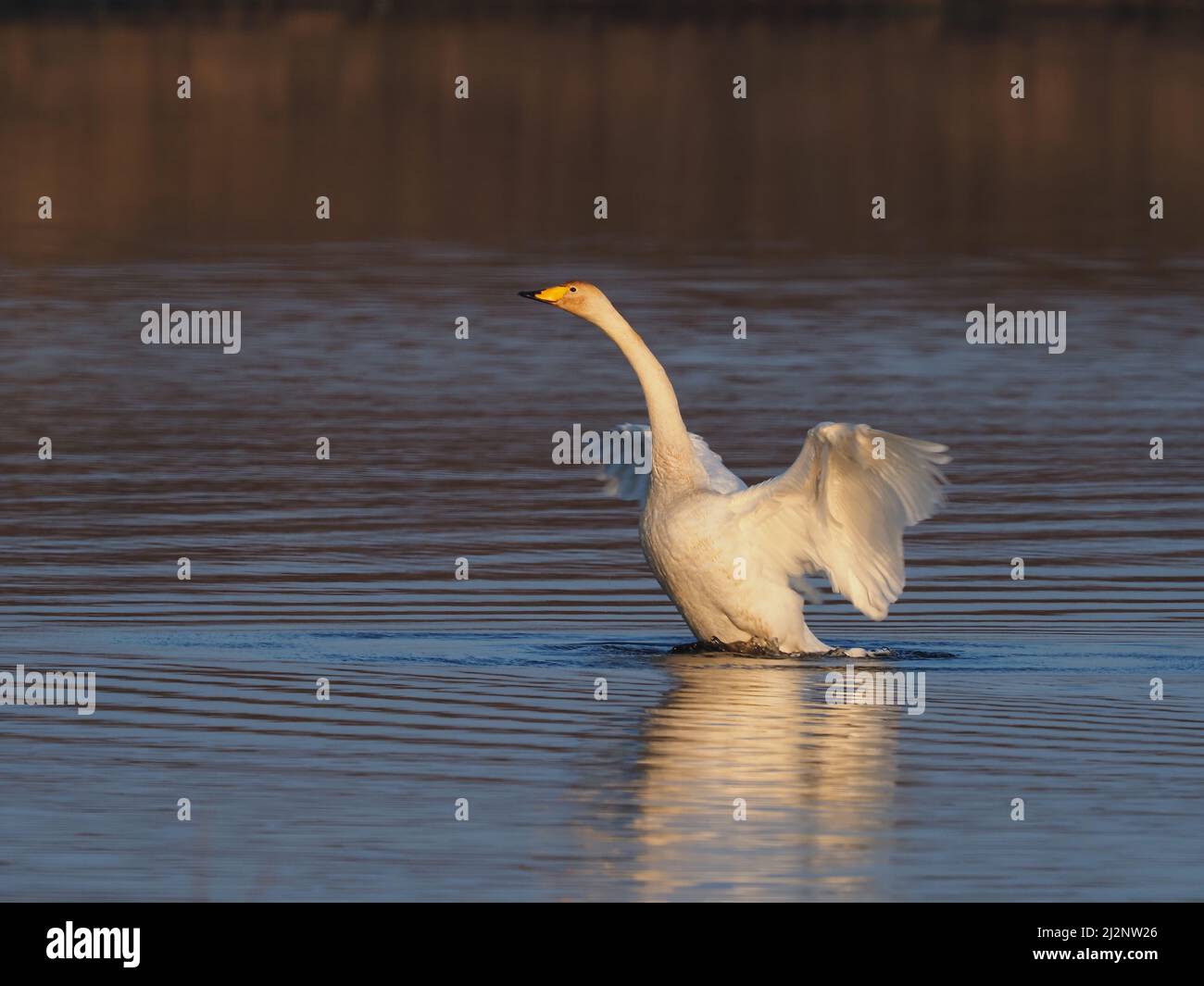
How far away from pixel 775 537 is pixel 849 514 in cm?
41

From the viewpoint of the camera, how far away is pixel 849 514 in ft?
50.9

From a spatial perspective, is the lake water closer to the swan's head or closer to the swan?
the swan

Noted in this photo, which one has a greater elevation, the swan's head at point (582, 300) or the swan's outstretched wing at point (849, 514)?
the swan's head at point (582, 300)

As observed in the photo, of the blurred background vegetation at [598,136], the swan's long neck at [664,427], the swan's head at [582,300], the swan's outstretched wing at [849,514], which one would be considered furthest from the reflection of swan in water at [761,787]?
the blurred background vegetation at [598,136]

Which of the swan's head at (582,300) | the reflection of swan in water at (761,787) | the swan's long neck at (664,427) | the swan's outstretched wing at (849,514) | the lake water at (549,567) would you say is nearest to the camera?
the reflection of swan in water at (761,787)

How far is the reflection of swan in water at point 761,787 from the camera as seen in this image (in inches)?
432

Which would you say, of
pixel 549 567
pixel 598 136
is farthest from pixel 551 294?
pixel 598 136

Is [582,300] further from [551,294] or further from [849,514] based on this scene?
[849,514]

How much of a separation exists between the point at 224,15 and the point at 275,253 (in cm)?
3526

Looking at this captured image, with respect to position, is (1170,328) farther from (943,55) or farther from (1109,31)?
(1109,31)

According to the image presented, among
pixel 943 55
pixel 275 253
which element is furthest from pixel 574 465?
pixel 943 55

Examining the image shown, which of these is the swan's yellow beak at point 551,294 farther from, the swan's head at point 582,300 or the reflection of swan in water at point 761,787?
the reflection of swan in water at point 761,787

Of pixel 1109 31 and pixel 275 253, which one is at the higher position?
pixel 1109 31

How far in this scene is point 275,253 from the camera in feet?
115
